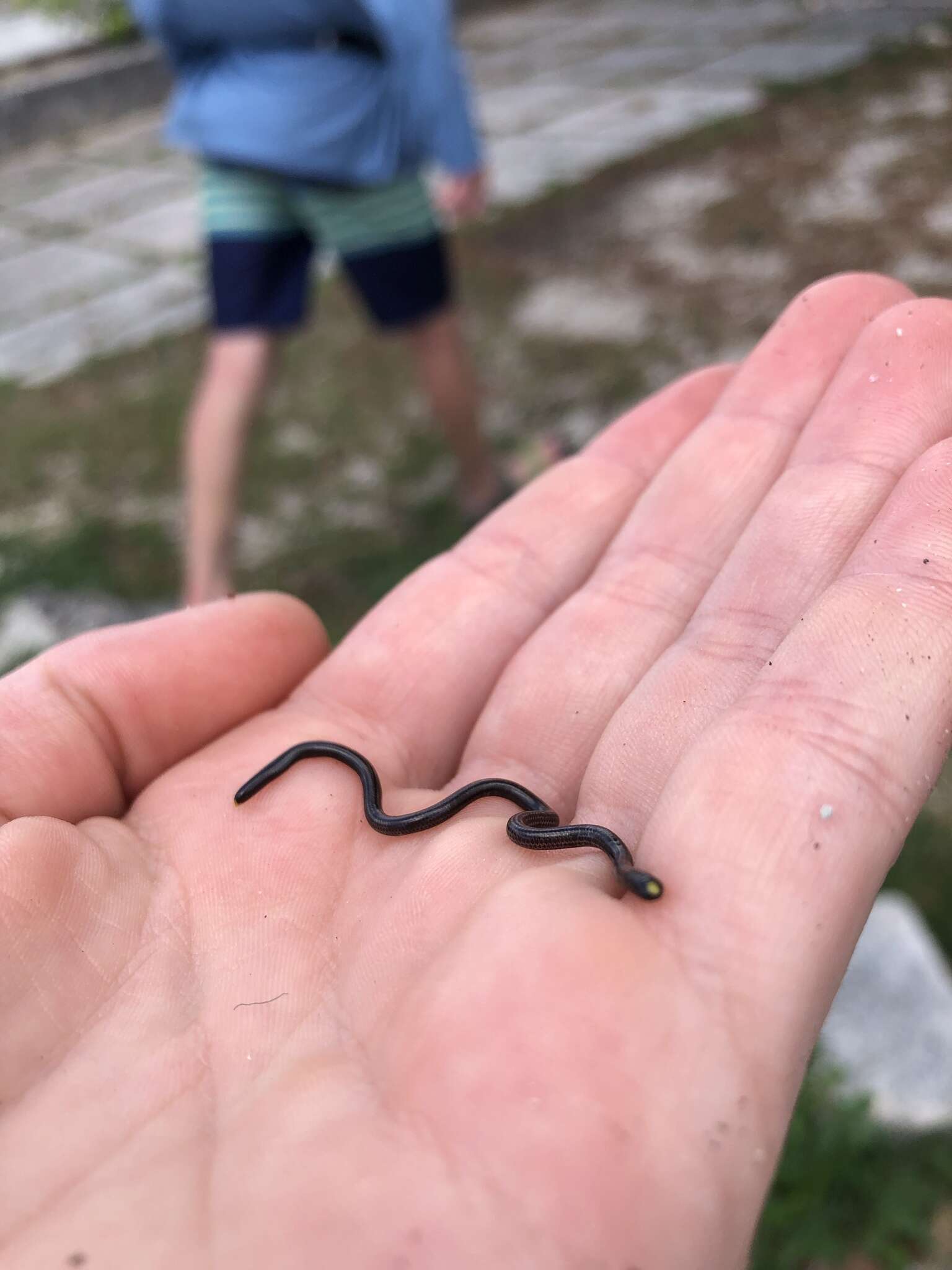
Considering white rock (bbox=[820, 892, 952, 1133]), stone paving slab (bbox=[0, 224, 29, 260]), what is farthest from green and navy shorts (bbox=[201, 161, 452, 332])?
stone paving slab (bbox=[0, 224, 29, 260])

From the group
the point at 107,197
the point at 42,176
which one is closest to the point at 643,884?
the point at 107,197

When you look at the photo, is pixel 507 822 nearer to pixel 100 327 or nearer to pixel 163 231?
pixel 100 327

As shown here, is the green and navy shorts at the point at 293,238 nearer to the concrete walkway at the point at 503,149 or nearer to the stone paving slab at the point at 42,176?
the concrete walkway at the point at 503,149

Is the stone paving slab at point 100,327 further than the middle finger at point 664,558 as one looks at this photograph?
Yes

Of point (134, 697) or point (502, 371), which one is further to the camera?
point (502, 371)

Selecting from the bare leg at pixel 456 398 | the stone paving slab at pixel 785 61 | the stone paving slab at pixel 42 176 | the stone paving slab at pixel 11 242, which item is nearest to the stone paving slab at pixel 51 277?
the stone paving slab at pixel 11 242

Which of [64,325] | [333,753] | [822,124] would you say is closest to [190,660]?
[333,753]

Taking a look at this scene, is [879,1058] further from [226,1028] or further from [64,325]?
[64,325]
